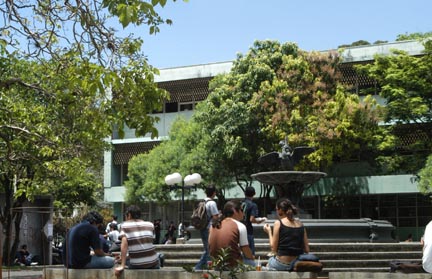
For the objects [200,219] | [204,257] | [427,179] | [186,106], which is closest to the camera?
[204,257]

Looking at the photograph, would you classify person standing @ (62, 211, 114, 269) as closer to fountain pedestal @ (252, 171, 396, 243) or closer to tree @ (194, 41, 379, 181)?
fountain pedestal @ (252, 171, 396, 243)

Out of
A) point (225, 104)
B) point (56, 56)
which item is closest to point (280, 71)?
point (225, 104)

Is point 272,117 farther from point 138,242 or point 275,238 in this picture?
point 275,238

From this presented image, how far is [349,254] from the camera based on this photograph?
16141mm

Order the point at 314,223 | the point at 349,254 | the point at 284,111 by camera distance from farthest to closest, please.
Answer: the point at 284,111 < the point at 314,223 < the point at 349,254

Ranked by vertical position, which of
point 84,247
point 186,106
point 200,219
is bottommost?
point 84,247

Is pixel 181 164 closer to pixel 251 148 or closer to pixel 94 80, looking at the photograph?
pixel 251 148

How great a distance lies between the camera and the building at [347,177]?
118ft

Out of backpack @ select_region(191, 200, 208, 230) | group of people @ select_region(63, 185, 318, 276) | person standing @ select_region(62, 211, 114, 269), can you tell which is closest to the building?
backpack @ select_region(191, 200, 208, 230)

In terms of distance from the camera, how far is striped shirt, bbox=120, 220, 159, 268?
371 inches

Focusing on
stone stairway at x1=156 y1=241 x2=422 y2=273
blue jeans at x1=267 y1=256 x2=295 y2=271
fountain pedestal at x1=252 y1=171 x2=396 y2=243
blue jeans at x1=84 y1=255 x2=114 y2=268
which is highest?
blue jeans at x1=267 y1=256 x2=295 y2=271

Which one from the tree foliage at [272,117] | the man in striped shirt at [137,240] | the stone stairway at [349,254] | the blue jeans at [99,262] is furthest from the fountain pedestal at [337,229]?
the tree foliage at [272,117]

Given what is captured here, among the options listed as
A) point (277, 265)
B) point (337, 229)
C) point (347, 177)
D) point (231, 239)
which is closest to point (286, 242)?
point (277, 265)

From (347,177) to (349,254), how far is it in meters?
20.7
